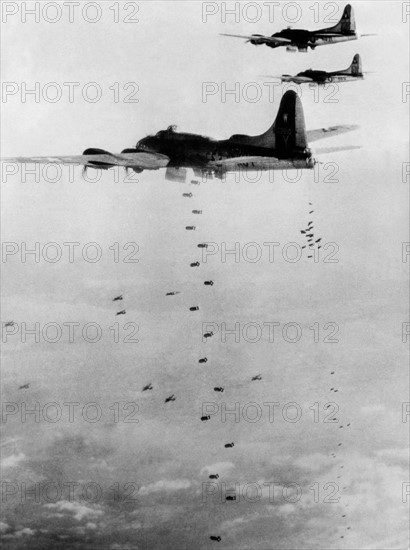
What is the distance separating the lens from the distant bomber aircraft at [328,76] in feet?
129

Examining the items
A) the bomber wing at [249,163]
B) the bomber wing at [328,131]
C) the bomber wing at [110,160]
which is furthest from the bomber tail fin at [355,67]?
the bomber wing at [110,160]

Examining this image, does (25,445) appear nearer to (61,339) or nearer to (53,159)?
(61,339)

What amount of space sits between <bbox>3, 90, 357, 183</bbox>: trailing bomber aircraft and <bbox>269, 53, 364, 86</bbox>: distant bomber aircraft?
998mm

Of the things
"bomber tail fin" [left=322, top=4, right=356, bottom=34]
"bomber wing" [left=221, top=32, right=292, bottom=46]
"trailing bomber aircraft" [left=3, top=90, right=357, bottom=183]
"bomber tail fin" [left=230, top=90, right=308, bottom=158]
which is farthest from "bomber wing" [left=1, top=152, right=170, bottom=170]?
"bomber tail fin" [left=322, top=4, right=356, bottom=34]

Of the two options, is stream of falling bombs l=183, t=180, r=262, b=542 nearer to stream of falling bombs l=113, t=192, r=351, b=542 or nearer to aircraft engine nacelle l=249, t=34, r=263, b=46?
stream of falling bombs l=113, t=192, r=351, b=542

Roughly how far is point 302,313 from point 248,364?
3823 millimetres

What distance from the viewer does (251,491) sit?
46.5 meters

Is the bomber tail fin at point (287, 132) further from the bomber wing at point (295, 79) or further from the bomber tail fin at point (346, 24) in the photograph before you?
the bomber tail fin at point (346, 24)

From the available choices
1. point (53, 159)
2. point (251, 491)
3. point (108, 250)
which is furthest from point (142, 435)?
point (53, 159)

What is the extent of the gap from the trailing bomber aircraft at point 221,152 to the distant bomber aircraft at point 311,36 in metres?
2.10

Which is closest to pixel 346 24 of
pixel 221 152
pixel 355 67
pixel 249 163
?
pixel 355 67

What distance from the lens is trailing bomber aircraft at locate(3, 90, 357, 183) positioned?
37938mm

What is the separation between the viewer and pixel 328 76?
132ft

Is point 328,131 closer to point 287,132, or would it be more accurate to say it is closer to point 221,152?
point 287,132
